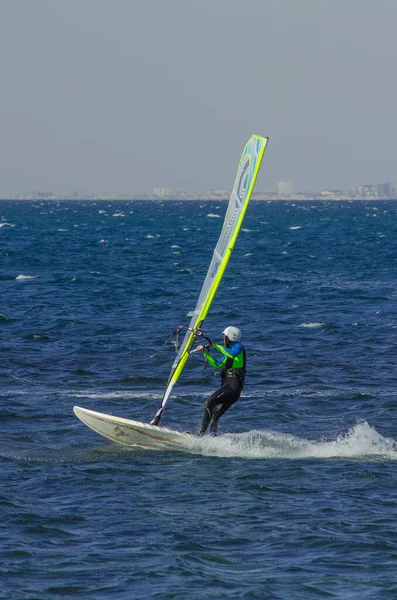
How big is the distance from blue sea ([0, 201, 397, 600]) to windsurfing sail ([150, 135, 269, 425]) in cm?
179

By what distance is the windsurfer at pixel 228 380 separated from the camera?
16.2 metres

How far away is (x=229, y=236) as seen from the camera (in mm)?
15891

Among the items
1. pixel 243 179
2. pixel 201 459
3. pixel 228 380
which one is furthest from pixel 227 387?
pixel 243 179

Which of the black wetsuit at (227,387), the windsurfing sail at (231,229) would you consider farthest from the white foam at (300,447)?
the windsurfing sail at (231,229)

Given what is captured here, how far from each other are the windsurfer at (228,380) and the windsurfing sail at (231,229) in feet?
1.71

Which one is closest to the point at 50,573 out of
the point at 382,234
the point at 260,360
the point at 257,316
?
the point at 260,360

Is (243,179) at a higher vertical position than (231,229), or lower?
higher

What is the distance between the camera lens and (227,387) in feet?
53.5

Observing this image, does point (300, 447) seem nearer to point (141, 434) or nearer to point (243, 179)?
point (141, 434)

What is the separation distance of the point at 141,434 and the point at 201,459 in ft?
3.72

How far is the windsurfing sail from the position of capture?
15.5 m

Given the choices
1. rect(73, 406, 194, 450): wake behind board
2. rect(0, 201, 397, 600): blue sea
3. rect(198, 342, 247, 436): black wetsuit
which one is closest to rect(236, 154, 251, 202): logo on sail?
rect(198, 342, 247, 436): black wetsuit

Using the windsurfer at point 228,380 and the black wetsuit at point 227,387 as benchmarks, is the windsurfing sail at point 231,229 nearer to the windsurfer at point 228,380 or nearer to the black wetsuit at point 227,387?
the windsurfer at point 228,380

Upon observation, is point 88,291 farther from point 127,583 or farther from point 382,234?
point 382,234
